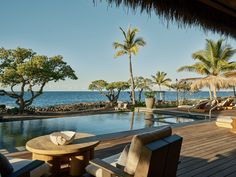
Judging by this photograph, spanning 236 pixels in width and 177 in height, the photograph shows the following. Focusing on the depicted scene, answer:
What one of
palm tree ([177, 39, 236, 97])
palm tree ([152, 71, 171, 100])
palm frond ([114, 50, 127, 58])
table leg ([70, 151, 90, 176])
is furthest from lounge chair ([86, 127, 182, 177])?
palm tree ([152, 71, 171, 100])

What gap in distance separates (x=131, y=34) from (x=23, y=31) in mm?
12991

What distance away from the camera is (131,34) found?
20.0 m

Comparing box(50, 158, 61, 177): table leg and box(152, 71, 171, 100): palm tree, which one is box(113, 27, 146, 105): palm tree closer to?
box(152, 71, 171, 100): palm tree

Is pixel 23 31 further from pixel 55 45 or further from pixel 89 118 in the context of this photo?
pixel 89 118

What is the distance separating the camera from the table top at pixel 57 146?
2.75 m

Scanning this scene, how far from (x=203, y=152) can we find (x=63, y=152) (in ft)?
8.74

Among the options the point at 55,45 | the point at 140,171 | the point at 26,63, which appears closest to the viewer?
the point at 140,171

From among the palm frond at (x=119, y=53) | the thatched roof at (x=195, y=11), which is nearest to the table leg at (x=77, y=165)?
the thatched roof at (x=195, y=11)

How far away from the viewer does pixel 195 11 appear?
9.12 ft

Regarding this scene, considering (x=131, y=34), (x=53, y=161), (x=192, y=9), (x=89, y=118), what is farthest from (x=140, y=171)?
(x=131, y=34)

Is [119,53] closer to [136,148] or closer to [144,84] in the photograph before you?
[144,84]

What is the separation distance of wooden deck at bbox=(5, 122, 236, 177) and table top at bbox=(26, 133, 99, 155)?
0.71 m

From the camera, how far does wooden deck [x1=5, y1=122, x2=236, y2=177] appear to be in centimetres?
324

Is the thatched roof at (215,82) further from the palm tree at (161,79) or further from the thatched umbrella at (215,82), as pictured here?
the palm tree at (161,79)
